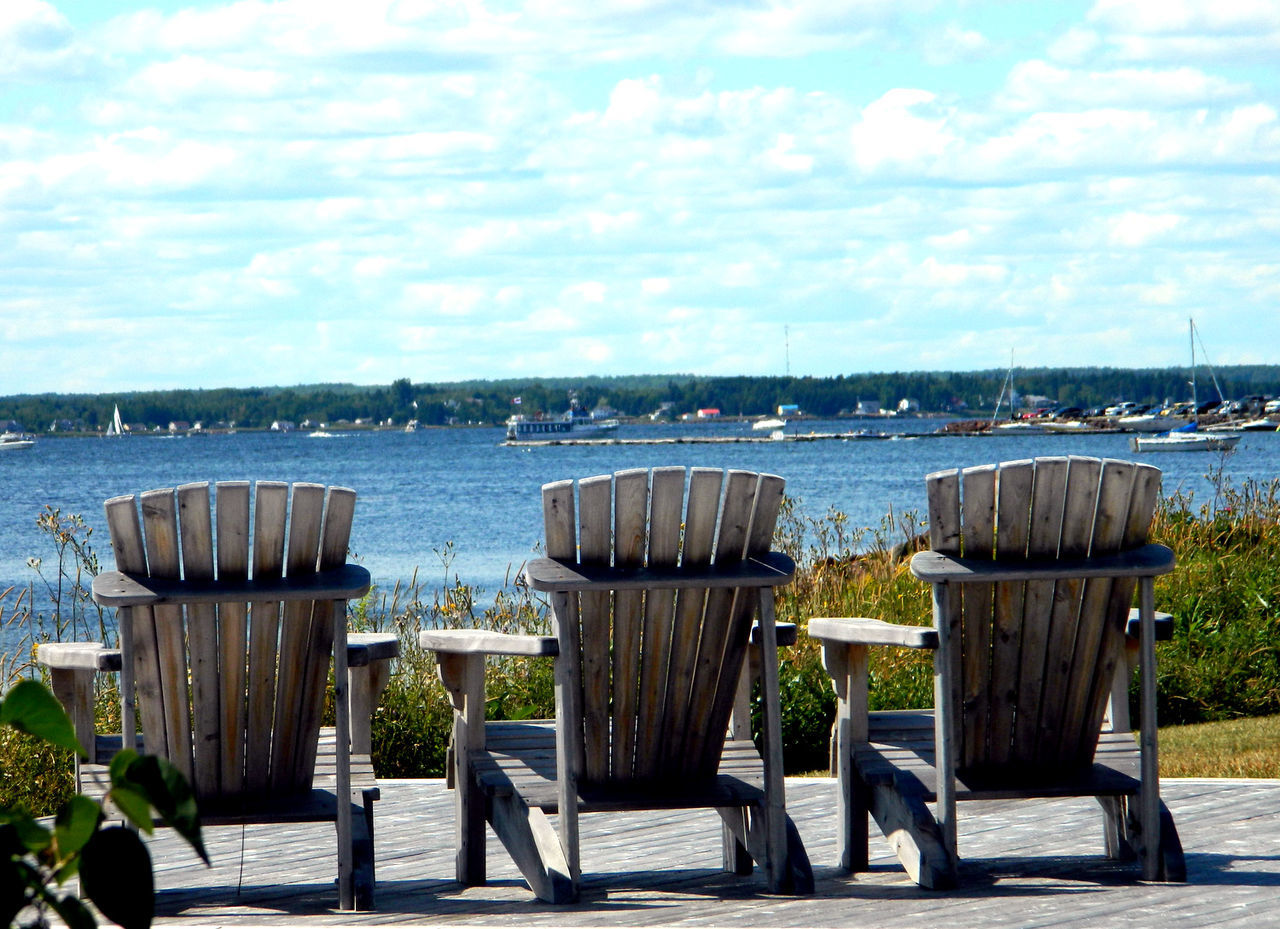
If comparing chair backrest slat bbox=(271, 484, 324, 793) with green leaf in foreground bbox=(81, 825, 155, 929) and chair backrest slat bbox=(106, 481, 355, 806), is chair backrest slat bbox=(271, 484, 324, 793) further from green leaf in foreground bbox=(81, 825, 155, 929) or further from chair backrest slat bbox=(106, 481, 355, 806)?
green leaf in foreground bbox=(81, 825, 155, 929)

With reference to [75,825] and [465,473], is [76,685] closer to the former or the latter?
[75,825]

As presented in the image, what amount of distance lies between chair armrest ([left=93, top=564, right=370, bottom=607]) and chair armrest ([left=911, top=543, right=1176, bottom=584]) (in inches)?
57.6

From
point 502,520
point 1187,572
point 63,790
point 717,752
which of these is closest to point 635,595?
point 717,752

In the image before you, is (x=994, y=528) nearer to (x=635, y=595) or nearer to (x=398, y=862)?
(x=635, y=595)

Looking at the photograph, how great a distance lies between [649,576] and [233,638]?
1091 mm

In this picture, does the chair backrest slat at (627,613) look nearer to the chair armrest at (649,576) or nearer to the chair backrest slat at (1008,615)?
the chair armrest at (649,576)

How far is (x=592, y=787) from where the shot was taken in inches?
157

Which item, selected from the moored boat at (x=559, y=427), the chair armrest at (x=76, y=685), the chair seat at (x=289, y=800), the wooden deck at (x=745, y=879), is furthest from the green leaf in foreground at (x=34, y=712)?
the moored boat at (x=559, y=427)

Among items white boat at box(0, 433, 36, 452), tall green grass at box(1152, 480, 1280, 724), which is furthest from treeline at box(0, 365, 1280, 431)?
tall green grass at box(1152, 480, 1280, 724)

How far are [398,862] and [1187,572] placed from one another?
6179 millimetres

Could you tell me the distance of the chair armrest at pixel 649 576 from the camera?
3688mm

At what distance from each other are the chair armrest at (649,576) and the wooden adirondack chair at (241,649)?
474 mm

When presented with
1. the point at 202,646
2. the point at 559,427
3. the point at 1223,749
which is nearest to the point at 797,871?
the point at 202,646

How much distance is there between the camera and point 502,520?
39531 mm
